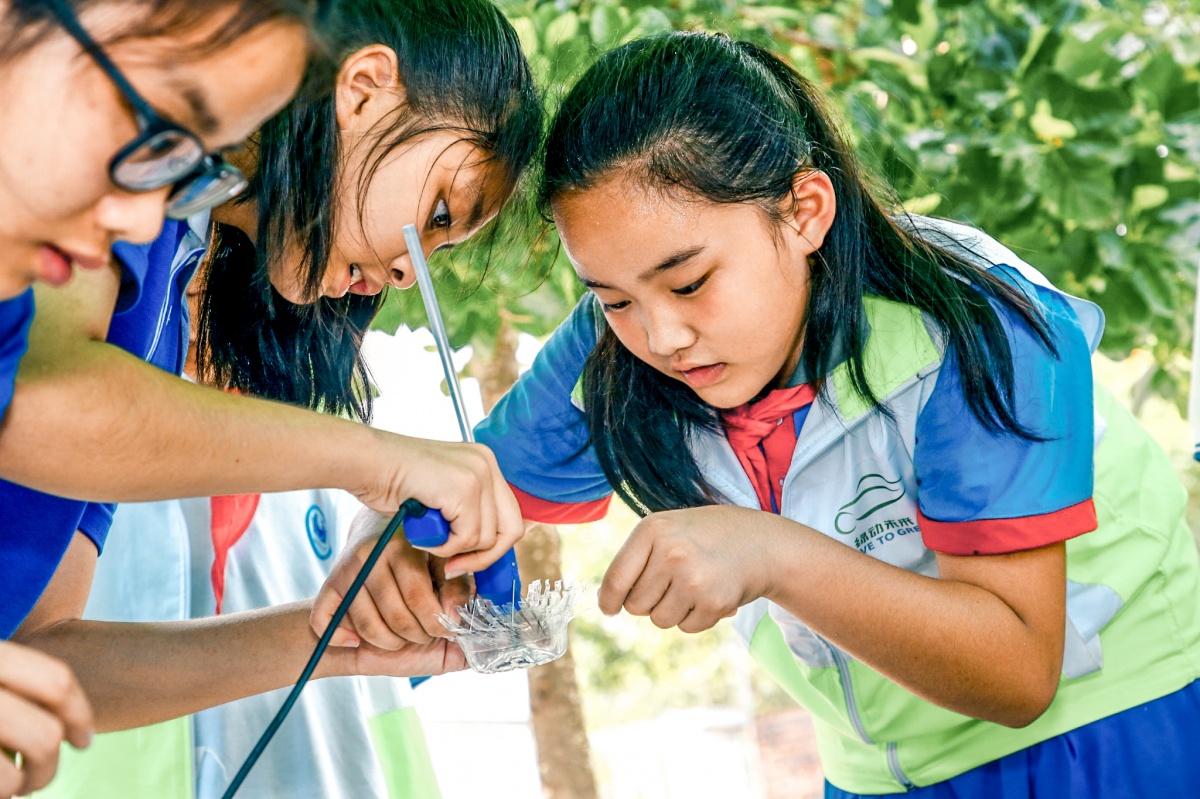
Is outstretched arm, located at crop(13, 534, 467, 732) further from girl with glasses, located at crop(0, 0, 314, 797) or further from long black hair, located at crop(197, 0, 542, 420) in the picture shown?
girl with glasses, located at crop(0, 0, 314, 797)

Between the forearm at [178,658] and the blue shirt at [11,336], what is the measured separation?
0.53 meters

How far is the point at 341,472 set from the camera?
3.25 ft

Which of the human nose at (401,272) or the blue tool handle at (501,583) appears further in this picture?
the human nose at (401,272)

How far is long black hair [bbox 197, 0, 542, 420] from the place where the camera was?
50.3 inches

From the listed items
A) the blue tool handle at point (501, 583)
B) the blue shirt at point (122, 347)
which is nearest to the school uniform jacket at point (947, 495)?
the blue tool handle at point (501, 583)

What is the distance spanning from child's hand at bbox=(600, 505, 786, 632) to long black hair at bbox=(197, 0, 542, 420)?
471 mm

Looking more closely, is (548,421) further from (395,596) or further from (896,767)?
(896,767)

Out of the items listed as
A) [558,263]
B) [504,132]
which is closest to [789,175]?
[504,132]

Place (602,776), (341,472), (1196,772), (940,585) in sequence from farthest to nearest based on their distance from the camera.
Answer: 1. (602,776)
2. (1196,772)
3. (940,585)
4. (341,472)

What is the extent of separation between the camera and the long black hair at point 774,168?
128cm

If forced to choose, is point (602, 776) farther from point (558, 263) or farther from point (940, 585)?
point (940, 585)

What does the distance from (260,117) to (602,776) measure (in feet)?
23.2

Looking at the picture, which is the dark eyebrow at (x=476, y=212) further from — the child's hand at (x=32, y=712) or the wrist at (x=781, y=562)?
the child's hand at (x=32, y=712)

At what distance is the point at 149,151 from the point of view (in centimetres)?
78
